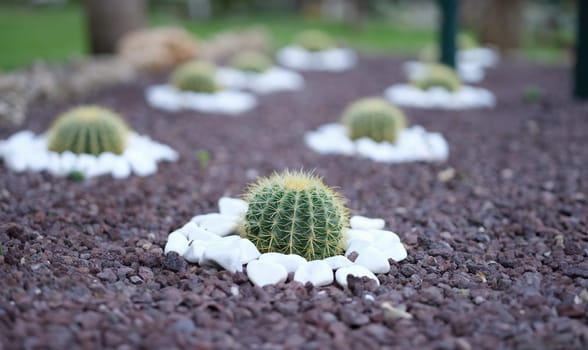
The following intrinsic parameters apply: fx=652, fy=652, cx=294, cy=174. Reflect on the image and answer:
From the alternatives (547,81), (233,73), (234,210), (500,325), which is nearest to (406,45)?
(547,81)

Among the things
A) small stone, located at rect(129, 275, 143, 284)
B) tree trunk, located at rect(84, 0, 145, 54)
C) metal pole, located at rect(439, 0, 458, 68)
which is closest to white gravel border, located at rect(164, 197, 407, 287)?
small stone, located at rect(129, 275, 143, 284)

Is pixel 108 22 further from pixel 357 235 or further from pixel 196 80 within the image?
pixel 357 235

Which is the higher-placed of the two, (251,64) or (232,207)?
(232,207)

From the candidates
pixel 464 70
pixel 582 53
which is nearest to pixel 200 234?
pixel 582 53

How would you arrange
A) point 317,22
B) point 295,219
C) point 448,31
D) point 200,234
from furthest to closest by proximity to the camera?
point 317,22
point 448,31
point 200,234
point 295,219

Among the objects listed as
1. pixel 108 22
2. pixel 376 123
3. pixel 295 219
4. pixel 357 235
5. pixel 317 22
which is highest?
pixel 108 22

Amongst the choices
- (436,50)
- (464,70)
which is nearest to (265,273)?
(464,70)

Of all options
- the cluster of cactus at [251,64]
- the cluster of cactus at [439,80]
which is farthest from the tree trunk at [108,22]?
the cluster of cactus at [439,80]

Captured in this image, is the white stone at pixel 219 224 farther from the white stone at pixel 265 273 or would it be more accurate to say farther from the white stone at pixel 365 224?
the white stone at pixel 365 224

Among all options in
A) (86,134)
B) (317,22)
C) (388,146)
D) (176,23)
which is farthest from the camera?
(317,22)

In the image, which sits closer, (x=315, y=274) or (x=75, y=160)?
(x=315, y=274)

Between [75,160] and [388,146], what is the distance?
2977 mm

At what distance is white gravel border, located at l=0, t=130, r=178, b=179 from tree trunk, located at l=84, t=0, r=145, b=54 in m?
4.82

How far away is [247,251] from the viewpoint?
341 centimetres
